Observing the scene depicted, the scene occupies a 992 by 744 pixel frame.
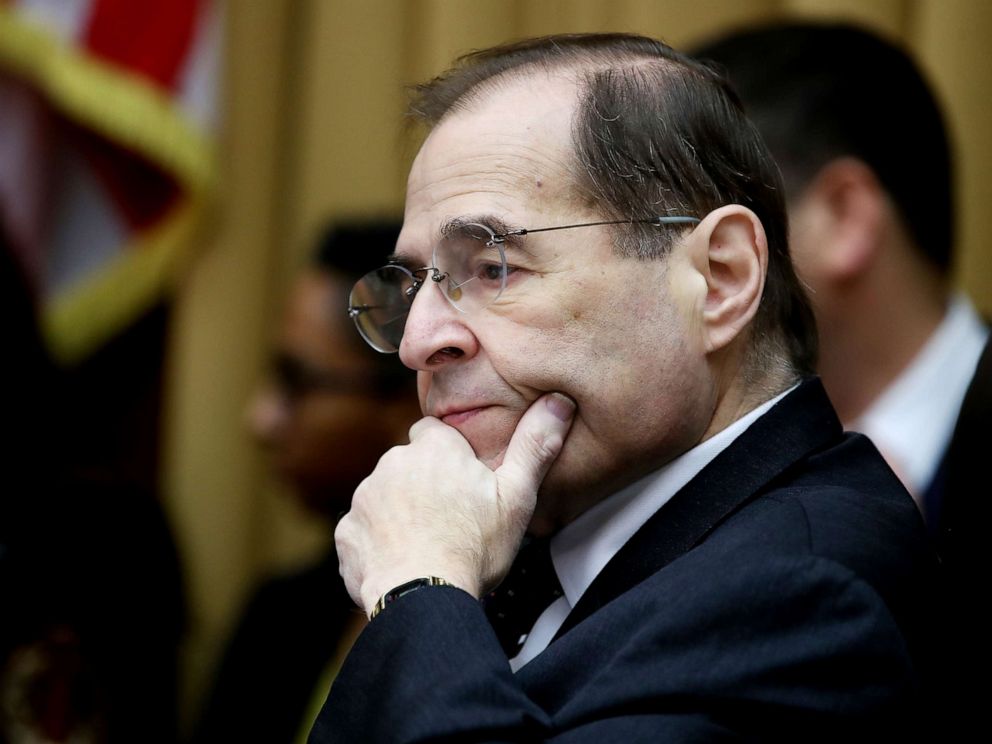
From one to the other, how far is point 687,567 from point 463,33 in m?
2.79

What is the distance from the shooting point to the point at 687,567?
1.53 m

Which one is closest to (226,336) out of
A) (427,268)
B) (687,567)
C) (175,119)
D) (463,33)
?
(175,119)

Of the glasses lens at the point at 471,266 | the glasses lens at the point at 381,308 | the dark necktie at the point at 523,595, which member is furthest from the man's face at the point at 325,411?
the glasses lens at the point at 471,266

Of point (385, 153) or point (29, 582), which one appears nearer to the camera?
point (29, 582)

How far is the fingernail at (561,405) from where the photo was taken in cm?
168

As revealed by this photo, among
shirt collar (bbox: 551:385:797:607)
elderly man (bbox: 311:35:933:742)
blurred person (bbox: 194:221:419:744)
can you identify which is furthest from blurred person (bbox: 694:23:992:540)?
shirt collar (bbox: 551:385:797:607)

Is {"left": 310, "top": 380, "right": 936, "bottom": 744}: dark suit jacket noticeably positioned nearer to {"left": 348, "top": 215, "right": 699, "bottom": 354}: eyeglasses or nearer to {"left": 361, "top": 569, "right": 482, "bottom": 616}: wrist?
{"left": 361, "top": 569, "right": 482, "bottom": 616}: wrist

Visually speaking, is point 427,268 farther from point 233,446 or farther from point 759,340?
point 233,446

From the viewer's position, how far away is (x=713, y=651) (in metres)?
1.43

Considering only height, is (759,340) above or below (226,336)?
above

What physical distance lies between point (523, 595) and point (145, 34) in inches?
114

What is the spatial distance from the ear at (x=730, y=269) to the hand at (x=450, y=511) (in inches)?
8.2

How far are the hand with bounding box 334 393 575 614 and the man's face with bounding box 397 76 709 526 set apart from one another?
0.04 metres

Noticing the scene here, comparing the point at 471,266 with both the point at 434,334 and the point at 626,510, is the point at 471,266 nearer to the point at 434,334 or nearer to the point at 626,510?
the point at 434,334
